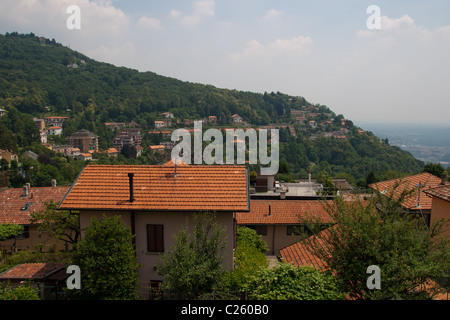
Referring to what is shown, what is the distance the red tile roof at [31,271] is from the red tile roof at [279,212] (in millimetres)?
11112

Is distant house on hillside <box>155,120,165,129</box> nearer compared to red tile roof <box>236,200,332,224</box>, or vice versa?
red tile roof <box>236,200,332,224</box>

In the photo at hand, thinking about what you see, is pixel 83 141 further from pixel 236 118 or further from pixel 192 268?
pixel 192 268

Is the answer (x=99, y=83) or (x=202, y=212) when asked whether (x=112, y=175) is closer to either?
(x=202, y=212)

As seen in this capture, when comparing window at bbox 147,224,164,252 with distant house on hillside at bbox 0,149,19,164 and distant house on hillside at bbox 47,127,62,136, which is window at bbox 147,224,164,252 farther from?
distant house on hillside at bbox 47,127,62,136

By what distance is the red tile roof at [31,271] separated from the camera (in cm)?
1009

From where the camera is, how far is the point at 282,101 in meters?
196

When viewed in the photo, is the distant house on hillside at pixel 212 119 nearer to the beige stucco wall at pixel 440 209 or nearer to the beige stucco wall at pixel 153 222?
the beige stucco wall at pixel 440 209

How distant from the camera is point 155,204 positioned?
34.7ft

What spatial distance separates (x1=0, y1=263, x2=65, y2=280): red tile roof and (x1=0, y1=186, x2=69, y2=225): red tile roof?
10.0m

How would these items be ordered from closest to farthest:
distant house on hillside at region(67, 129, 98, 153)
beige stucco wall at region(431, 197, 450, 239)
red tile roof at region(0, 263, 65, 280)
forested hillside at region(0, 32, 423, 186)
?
red tile roof at region(0, 263, 65, 280) < beige stucco wall at region(431, 197, 450, 239) < forested hillside at region(0, 32, 423, 186) < distant house on hillside at region(67, 129, 98, 153)

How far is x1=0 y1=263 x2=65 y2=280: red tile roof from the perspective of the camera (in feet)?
33.1

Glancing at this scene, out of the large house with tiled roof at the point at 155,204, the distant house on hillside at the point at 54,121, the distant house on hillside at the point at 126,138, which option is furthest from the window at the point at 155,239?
the distant house on hillside at the point at 54,121

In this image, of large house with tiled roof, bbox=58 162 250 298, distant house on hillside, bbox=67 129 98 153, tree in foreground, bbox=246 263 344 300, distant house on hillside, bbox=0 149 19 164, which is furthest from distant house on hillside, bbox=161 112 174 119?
tree in foreground, bbox=246 263 344 300

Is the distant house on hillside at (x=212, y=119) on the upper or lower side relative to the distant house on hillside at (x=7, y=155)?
upper
